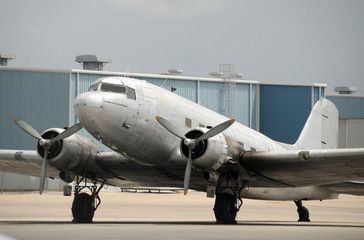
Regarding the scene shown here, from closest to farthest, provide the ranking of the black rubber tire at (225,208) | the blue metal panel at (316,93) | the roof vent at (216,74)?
the black rubber tire at (225,208), the roof vent at (216,74), the blue metal panel at (316,93)

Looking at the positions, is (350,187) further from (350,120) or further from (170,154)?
(350,120)

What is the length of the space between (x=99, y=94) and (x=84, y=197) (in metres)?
4.54

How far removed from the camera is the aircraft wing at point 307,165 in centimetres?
2250

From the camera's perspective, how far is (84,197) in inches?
987

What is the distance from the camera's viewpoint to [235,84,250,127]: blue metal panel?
6750 cm

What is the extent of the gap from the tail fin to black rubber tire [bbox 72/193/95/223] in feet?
32.7

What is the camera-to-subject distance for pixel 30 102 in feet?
204

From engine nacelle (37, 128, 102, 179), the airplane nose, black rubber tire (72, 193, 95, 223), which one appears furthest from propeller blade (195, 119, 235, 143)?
black rubber tire (72, 193, 95, 223)

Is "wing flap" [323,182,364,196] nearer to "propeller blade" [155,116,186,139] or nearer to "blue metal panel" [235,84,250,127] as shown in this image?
"propeller blade" [155,116,186,139]

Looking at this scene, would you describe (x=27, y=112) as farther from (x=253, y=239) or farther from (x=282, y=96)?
(x=253, y=239)

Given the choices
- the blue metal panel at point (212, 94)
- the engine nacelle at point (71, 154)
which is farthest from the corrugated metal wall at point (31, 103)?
the engine nacelle at point (71, 154)

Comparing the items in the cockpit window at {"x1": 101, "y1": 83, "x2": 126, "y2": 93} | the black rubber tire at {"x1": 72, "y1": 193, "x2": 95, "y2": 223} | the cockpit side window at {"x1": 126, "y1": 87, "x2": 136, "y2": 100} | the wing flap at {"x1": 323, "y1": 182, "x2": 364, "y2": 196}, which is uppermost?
the cockpit window at {"x1": 101, "y1": 83, "x2": 126, "y2": 93}

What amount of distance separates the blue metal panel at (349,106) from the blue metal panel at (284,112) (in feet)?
45.1

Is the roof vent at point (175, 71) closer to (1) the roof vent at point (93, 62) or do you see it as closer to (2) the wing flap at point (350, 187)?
(1) the roof vent at point (93, 62)
